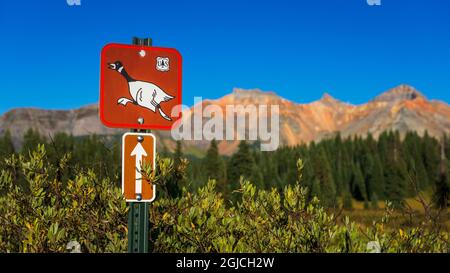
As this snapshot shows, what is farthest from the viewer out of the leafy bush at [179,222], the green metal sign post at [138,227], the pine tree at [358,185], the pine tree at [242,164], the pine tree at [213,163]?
the pine tree at [358,185]

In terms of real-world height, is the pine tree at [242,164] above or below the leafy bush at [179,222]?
above

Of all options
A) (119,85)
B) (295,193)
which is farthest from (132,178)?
(295,193)

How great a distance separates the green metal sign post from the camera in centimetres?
523

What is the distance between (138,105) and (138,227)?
134 centimetres

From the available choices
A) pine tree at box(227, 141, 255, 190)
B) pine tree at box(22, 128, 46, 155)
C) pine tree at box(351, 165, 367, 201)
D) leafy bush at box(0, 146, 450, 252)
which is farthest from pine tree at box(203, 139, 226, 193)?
leafy bush at box(0, 146, 450, 252)

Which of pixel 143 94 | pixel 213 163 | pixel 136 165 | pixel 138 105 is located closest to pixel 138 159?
pixel 136 165

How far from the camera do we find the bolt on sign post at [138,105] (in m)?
5.27

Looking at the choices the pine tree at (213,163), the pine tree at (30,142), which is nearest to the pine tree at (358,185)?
the pine tree at (213,163)

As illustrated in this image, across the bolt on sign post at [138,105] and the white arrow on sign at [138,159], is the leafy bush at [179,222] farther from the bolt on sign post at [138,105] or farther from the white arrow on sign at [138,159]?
the bolt on sign post at [138,105]

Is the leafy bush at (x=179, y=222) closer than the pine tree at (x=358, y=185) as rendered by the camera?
Yes

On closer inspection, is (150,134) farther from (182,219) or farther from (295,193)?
(295,193)

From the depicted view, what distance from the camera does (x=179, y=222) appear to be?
6.45m

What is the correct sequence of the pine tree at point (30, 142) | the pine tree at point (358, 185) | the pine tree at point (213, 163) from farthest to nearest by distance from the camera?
the pine tree at point (358, 185) < the pine tree at point (213, 163) < the pine tree at point (30, 142)

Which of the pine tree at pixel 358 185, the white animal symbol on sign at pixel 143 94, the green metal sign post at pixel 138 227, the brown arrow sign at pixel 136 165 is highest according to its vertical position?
the white animal symbol on sign at pixel 143 94
